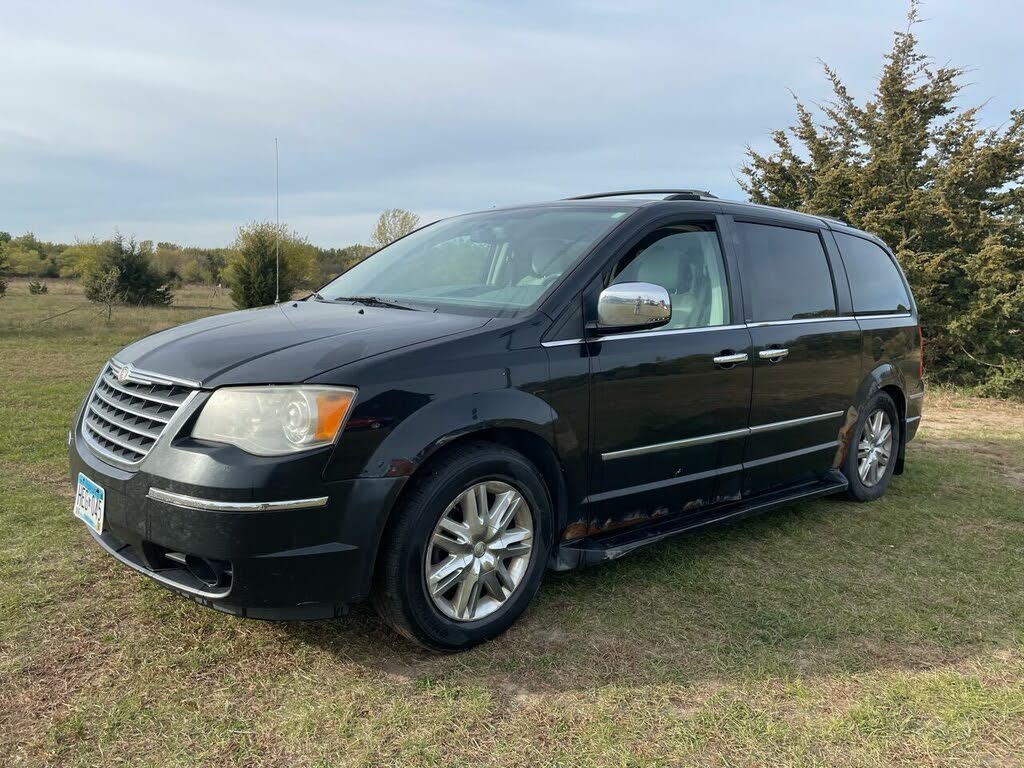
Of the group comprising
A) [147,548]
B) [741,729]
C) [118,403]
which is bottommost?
[741,729]

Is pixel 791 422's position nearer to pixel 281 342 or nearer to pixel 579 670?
pixel 579 670

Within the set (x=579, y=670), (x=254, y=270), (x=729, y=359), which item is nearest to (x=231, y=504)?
(x=579, y=670)

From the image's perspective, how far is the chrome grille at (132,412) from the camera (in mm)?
2549

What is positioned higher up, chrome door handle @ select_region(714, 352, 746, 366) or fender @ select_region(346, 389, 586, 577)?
chrome door handle @ select_region(714, 352, 746, 366)

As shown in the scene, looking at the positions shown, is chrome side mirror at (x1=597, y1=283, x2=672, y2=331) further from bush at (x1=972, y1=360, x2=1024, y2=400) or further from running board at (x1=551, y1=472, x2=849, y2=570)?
bush at (x1=972, y1=360, x2=1024, y2=400)

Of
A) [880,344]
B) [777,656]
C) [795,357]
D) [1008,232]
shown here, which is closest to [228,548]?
[777,656]

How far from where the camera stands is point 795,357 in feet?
13.3

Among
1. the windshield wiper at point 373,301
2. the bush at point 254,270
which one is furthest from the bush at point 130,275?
the windshield wiper at point 373,301

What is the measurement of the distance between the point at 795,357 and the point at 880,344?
117cm

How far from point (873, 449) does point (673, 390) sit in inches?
95.3

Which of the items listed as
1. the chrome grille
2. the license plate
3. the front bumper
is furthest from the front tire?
the license plate

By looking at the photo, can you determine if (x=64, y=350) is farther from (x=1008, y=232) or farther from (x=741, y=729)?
(x=1008, y=232)

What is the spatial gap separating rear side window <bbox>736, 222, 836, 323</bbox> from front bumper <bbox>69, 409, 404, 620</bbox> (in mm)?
2344

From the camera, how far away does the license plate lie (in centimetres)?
267
